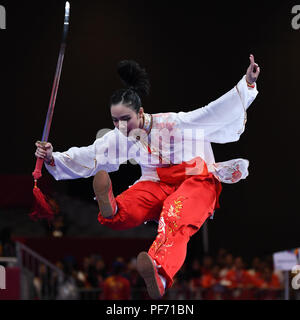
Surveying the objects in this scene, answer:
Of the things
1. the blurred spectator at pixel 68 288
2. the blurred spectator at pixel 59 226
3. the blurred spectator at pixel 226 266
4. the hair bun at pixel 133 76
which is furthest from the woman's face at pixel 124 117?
the blurred spectator at pixel 59 226

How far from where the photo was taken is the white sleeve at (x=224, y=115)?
2.75 metres

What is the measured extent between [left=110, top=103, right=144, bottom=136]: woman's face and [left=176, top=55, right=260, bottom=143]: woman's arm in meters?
0.21

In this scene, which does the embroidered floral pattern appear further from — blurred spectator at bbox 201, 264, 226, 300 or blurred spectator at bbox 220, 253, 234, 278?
blurred spectator at bbox 220, 253, 234, 278

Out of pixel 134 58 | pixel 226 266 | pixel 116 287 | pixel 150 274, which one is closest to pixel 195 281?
pixel 226 266

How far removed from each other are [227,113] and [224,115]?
17 millimetres

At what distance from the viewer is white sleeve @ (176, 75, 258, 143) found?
275 cm

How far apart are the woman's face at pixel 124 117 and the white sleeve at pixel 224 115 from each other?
0.70 ft

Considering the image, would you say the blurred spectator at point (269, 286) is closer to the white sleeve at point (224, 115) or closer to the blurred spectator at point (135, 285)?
the blurred spectator at point (135, 285)

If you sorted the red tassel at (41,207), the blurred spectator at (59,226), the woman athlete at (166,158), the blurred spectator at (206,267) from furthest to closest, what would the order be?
the blurred spectator at (59,226)
the blurred spectator at (206,267)
the red tassel at (41,207)
the woman athlete at (166,158)

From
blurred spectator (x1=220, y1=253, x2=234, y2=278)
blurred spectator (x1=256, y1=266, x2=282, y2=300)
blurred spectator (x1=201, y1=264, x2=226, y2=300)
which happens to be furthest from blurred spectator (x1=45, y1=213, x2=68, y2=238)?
blurred spectator (x1=256, y1=266, x2=282, y2=300)

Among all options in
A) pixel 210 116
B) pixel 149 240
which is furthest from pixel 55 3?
pixel 210 116

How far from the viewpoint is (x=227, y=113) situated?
9.08 ft

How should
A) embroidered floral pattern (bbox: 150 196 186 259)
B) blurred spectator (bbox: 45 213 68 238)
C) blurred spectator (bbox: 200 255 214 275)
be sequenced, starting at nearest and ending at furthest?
1. embroidered floral pattern (bbox: 150 196 186 259)
2. blurred spectator (bbox: 200 255 214 275)
3. blurred spectator (bbox: 45 213 68 238)

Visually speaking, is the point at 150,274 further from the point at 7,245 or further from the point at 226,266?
the point at 226,266
